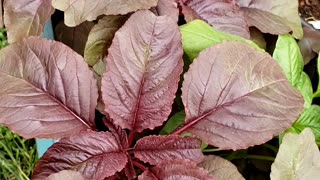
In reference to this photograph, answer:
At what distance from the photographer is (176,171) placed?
0.70m

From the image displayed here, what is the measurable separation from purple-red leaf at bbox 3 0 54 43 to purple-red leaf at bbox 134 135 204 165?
23 cm

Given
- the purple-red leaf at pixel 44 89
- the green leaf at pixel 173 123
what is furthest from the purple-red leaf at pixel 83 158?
the green leaf at pixel 173 123

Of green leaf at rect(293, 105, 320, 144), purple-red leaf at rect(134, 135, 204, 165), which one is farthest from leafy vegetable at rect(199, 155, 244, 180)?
green leaf at rect(293, 105, 320, 144)

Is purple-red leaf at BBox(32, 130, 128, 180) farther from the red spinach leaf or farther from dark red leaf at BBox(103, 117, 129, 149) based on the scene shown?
the red spinach leaf

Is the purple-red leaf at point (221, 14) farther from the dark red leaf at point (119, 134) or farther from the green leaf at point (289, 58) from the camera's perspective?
the dark red leaf at point (119, 134)

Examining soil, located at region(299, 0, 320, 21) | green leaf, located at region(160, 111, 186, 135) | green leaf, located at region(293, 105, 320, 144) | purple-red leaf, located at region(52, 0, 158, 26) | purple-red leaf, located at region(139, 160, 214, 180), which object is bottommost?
green leaf, located at region(293, 105, 320, 144)

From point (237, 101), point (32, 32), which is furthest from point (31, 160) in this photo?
point (237, 101)

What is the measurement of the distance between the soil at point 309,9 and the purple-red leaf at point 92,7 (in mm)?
425

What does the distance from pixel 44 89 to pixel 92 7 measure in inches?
5.0

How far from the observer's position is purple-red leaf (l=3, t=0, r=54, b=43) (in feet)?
2.59

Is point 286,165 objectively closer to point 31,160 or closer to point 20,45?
point 20,45

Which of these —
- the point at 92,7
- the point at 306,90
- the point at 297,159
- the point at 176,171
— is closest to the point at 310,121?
the point at 306,90

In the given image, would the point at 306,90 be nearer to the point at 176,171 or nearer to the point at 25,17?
the point at 176,171

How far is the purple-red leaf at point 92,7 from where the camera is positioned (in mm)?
733
